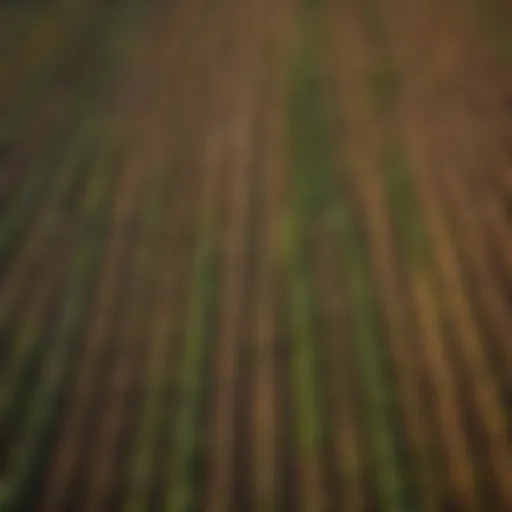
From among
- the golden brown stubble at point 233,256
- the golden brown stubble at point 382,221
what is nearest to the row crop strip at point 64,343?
the golden brown stubble at point 233,256

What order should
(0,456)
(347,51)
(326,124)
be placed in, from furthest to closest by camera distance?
(347,51) → (326,124) → (0,456)

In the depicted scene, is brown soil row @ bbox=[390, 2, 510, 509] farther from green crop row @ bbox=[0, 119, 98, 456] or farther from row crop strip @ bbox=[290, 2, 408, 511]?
green crop row @ bbox=[0, 119, 98, 456]

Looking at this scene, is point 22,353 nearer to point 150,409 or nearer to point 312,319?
point 150,409

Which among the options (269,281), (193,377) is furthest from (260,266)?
(193,377)

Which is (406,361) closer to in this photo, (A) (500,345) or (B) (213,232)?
(A) (500,345)

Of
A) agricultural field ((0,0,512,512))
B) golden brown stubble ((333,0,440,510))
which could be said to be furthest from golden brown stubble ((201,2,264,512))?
golden brown stubble ((333,0,440,510))

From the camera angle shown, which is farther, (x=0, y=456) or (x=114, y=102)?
(x=114, y=102)

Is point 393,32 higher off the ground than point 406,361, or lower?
higher

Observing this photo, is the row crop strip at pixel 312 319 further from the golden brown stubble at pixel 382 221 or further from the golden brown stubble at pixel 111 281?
the golden brown stubble at pixel 111 281

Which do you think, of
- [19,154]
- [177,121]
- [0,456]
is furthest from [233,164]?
[0,456]

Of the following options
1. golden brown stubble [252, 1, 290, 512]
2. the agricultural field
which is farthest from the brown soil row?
golden brown stubble [252, 1, 290, 512]
